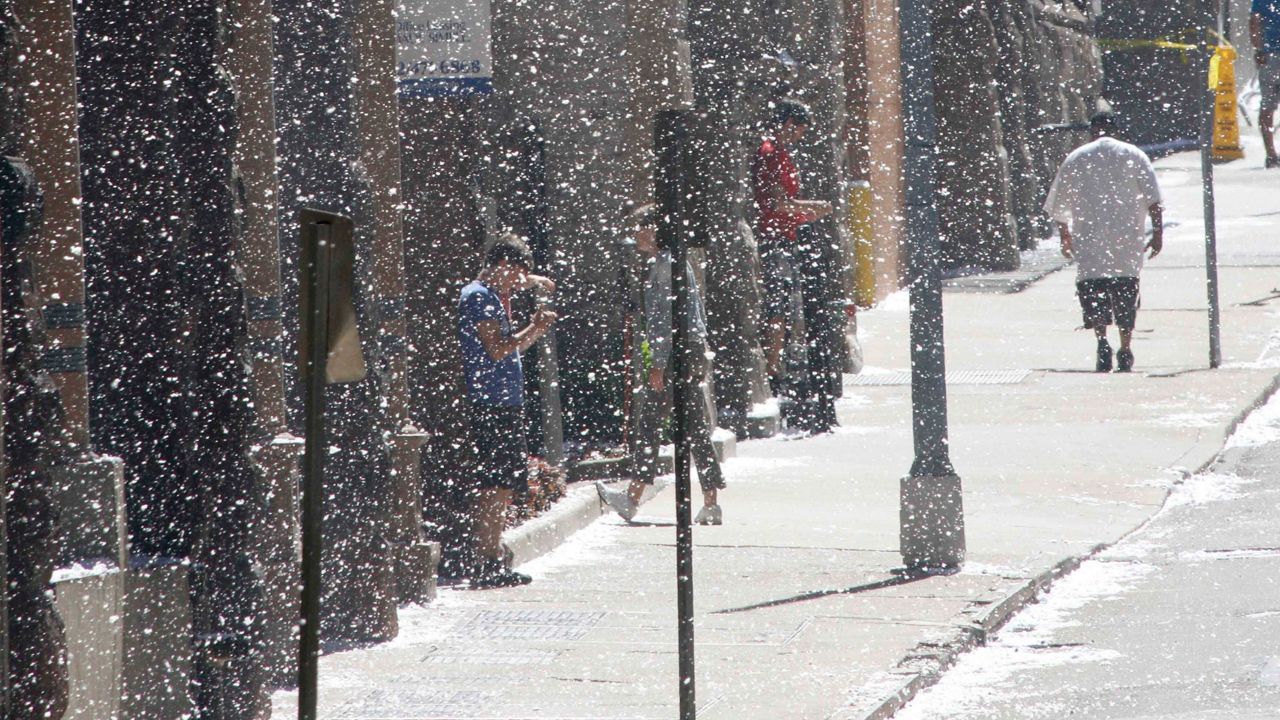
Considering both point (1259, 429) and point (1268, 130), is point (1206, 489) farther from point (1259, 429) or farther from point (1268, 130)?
point (1268, 130)

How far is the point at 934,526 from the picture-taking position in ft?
34.4

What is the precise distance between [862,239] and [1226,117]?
12734 mm

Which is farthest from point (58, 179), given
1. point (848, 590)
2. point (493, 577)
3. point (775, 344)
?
point (775, 344)

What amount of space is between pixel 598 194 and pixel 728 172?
3.48ft

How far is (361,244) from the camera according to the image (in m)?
9.14

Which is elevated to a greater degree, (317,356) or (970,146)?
(970,146)

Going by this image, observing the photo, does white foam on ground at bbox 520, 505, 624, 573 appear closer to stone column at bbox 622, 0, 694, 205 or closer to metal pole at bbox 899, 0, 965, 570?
metal pole at bbox 899, 0, 965, 570

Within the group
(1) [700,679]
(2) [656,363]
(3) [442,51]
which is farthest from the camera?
(2) [656,363]

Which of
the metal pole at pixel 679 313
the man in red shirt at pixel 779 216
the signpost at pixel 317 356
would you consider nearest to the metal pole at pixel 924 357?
the metal pole at pixel 679 313

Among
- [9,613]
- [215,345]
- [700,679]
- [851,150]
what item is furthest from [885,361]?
[9,613]

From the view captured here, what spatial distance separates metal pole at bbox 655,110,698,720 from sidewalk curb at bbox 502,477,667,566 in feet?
11.1

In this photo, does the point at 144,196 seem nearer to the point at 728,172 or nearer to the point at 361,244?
the point at 361,244

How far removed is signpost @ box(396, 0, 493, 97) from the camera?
1015 cm

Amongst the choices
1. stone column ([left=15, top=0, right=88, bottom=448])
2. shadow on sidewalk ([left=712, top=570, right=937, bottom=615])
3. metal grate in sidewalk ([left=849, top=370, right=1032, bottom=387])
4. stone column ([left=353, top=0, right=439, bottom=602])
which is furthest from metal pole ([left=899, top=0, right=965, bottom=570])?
metal grate in sidewalk ([left=849, top=370, right=1032, bottom=387])
